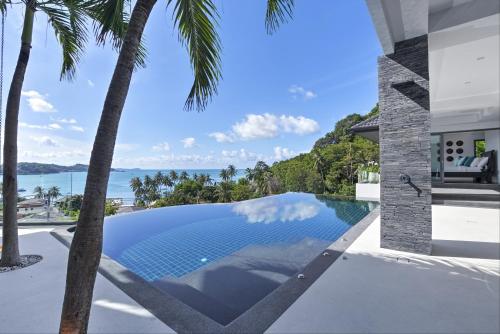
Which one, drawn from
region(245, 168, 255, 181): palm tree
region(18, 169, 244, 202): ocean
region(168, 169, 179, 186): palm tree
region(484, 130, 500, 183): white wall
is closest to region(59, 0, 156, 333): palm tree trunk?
region(18, 169, 244, 202): ocean

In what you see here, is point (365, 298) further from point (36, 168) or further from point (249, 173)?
point (249, 173)

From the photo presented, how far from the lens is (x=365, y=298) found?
274 cm

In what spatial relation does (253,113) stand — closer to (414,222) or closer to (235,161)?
(235,161)

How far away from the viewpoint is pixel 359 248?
4504mm

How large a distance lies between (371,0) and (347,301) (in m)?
4.01

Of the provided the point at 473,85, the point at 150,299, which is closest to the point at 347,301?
the point at 150,299

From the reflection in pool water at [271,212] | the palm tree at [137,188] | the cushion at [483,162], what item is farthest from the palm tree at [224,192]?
the cushion at [483,162]

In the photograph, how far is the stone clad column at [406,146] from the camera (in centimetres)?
406

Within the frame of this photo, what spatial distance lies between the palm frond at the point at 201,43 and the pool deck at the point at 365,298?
8.48 feet

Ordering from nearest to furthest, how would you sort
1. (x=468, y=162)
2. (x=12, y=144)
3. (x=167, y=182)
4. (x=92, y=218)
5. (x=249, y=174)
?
(x=92, y=218) → (x=12, y=144) → (x=468, y=162) → (x=249, y=174) → (x=167, y=182)

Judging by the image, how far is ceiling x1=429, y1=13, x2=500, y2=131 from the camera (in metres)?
3.98

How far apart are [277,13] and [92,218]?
2790 mm

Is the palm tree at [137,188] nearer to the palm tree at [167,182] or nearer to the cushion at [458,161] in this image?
the palm tree at [167,182]

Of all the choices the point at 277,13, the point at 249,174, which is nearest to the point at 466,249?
the point at 277,13
